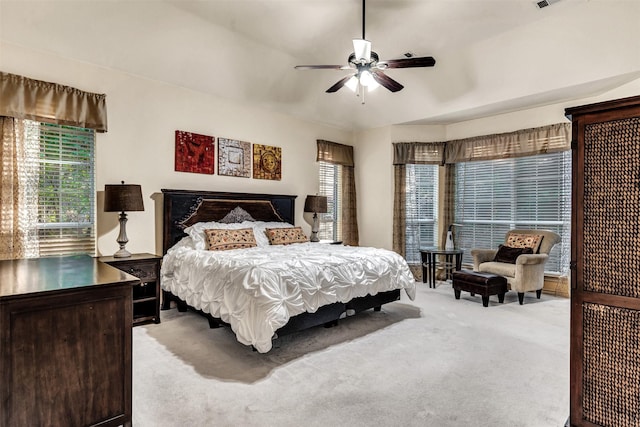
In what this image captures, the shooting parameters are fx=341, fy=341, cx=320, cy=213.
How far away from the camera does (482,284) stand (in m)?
4.53

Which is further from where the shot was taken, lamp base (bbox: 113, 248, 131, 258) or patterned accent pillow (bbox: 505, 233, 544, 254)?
patterned accent pillow (bbox: 505, 233, 544, 254)

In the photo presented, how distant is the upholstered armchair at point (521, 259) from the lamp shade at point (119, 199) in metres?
4.83

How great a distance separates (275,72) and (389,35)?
5.57 feet

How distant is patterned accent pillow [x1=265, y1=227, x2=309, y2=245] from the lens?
494 centimetres

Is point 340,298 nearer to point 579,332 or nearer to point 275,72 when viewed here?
point 579,332

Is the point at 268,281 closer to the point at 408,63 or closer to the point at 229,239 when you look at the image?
the point at 229,239

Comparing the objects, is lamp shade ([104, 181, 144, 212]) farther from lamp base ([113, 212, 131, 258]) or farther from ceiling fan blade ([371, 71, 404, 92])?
ceiling fan blade ([371, 71, 404, 92])

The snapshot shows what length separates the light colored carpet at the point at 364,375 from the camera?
2.09 m

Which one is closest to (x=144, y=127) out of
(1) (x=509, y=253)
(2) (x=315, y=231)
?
(2) (x=315, y=231)

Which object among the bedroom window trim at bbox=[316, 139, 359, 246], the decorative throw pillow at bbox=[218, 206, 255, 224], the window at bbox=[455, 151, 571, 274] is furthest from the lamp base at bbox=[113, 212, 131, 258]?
the window at bbox=[455, 151, 571, 274]

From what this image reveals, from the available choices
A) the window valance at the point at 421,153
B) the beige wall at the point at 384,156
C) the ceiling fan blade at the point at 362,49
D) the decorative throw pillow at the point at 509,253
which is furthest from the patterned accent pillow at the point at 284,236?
the decorative throw pillow at the point at 509,253

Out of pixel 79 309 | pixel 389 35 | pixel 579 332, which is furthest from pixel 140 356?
pixel 389 35

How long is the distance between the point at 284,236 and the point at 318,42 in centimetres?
266

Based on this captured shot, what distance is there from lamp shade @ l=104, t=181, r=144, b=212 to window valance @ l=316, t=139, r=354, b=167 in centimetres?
345
